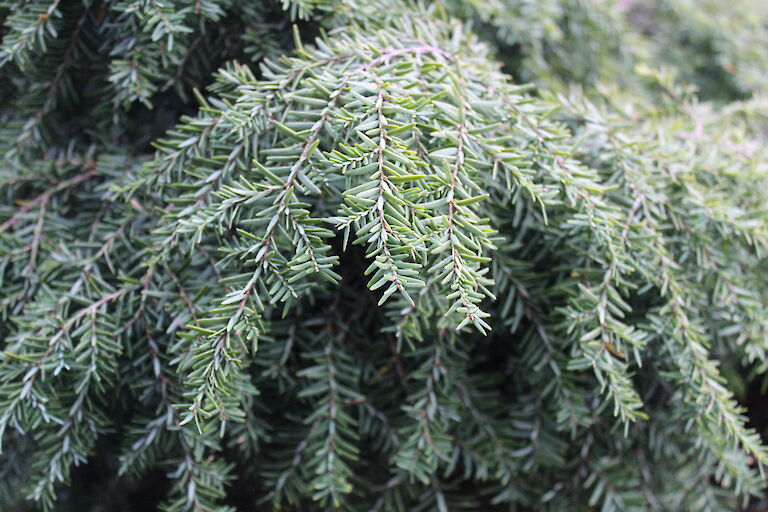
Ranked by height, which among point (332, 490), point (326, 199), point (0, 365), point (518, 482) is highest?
point (326, 199)

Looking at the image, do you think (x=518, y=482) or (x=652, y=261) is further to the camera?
(x=518, y=482)

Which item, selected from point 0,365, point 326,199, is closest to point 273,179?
point 326,199

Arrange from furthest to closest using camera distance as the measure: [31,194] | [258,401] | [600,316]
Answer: [31,194] → [258,401] → [600,316]

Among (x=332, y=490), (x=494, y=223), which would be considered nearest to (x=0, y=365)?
(x=332, y=490)

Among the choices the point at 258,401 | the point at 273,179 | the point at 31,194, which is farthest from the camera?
the point at 31,194

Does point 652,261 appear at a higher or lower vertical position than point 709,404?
higher

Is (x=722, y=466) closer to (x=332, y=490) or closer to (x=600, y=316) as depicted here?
(x=600, y=316)
